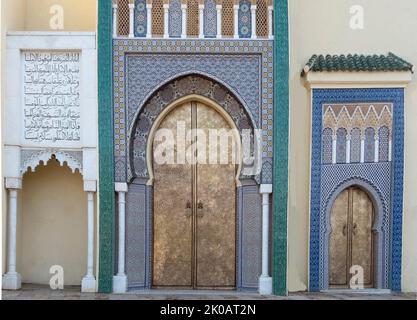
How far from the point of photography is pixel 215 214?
674 cm

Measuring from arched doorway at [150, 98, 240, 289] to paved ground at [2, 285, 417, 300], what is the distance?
0.25m

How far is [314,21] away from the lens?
22.9 feet

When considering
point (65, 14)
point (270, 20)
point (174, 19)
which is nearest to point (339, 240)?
point (270, 20)

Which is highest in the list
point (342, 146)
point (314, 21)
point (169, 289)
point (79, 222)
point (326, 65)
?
point (314, 21)

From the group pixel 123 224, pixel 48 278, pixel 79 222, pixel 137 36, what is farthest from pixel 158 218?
pixel 137 36

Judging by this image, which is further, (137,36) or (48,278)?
(48,278)

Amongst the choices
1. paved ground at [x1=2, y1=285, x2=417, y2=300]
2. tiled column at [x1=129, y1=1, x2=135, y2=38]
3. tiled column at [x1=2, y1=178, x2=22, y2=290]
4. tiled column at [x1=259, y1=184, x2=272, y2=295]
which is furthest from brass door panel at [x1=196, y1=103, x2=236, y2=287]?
tiled column at [x1=2, y1=178, x2=22, y2=290]

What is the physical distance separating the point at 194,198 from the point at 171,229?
41cm

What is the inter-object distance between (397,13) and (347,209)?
2.23m

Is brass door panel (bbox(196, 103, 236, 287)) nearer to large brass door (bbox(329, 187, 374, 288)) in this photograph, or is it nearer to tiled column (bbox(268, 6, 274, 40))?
tiled column (bbox(268, 6, 274, 40))

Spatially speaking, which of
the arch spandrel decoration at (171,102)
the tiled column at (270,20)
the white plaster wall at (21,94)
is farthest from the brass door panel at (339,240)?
the white plaster wall at (21,94)

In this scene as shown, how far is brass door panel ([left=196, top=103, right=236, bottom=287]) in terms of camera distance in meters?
6.72

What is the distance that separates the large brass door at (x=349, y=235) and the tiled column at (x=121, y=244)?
2.21 m

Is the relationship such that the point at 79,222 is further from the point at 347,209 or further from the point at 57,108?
the point at 347,209
